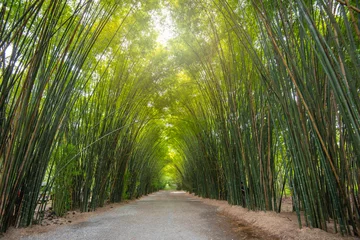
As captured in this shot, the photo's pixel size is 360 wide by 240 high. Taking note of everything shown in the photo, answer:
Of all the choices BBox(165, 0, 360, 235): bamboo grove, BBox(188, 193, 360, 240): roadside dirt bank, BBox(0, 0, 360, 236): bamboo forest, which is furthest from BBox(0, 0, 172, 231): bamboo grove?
BBox(188, 193, 360, 240): roadside dirt bank

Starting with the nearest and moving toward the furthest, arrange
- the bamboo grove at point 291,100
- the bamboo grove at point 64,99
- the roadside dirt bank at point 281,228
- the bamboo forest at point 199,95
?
the bamboo grove at point 291,100
the roadside dirt bank at point 281,228
the bamboo forest at point 199,95
the bamboo grove at point 64,99

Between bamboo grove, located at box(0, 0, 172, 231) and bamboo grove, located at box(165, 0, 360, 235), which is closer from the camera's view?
bamboo grove, located at box(165, 0, 360, 235)

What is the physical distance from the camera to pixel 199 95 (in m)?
6.28

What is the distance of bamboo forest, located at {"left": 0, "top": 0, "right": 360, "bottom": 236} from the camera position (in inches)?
68.7

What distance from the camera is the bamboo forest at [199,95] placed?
1.75 m

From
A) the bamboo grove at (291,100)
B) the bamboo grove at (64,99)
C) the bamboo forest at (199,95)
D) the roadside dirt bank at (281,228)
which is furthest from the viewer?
the bamboo grove at (64,99)

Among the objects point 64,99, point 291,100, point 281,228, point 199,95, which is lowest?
point 281,228

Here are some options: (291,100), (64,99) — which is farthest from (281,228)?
(64,99)

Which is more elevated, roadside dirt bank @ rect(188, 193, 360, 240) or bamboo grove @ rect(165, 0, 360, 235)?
bamboo grove @ rect(165, 0, 360, 235)

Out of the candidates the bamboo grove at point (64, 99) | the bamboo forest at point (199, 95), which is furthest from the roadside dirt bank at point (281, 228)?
the bamboo grove at point (64, 99)

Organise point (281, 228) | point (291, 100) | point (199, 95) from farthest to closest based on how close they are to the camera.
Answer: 1. point (199, 95)
2. point (281, 228)
3. point (291, 100)

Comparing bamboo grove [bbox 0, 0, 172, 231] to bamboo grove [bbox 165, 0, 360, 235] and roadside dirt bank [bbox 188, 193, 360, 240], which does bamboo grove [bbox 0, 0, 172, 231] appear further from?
roadside dirt bank [bbox 188, 193, 360, 240]

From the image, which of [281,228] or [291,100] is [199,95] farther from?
[281,228]

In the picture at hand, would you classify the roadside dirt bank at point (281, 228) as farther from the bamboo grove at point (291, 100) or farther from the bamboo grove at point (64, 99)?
the bamboo grove at point (64, 99)
